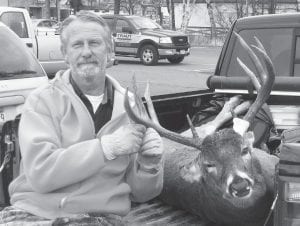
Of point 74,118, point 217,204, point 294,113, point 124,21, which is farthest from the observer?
point 124,21

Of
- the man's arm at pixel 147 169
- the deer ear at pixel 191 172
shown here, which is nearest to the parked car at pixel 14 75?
the deer ear at pixel 191 172

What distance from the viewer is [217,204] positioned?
333 centimetres

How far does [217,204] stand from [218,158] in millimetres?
257

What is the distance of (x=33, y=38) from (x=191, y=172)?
11.4 metres

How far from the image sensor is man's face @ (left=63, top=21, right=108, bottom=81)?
2936 mm

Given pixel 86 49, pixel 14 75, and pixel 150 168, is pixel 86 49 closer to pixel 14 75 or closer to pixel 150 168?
pixel 150 168

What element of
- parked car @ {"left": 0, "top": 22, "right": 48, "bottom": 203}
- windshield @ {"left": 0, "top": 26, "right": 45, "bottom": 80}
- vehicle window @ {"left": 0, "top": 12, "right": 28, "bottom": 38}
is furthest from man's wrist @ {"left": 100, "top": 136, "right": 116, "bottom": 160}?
vehicle window @ {"left": 0, "top": 12, "right": 28, "bottom": 38}

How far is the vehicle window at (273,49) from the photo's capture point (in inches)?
205

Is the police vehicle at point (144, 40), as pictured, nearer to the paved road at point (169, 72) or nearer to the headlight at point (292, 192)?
the paved road at point (169, 72)

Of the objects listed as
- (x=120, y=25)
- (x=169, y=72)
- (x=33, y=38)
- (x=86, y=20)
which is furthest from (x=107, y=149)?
(x=120, y=25)

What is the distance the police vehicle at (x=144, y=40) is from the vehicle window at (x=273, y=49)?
18.6 metres

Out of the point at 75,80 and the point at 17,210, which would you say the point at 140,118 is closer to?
the point at 75,80

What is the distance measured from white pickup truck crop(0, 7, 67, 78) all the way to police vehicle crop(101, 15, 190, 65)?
875 cm

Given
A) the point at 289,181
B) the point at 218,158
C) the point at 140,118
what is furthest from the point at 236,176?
the point at 289,181
